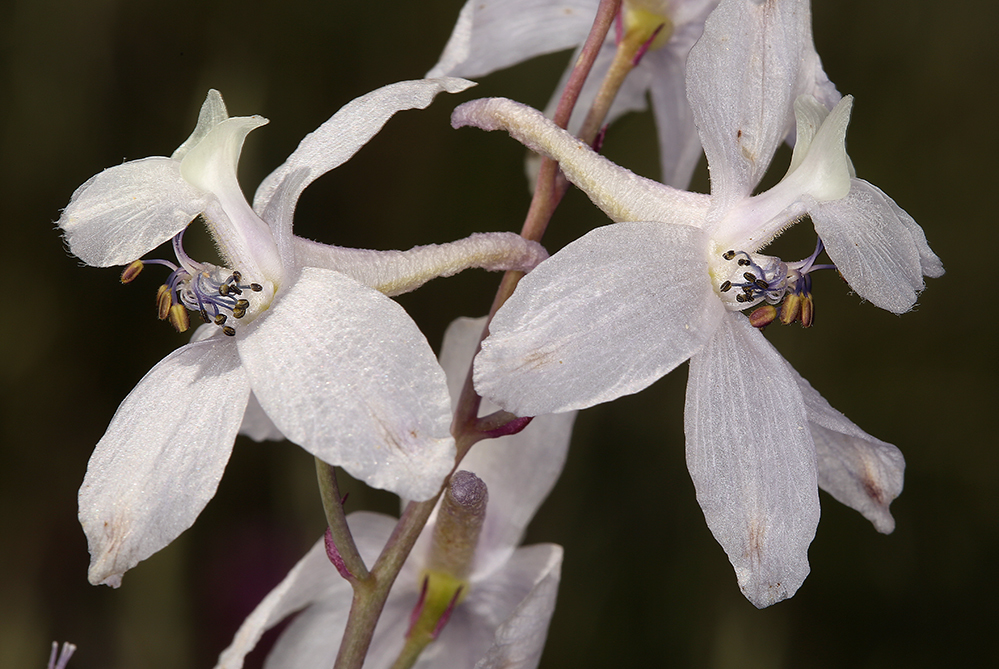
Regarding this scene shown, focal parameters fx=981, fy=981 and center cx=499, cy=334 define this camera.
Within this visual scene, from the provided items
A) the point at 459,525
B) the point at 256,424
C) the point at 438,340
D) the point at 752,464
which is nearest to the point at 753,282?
the point at 752,464

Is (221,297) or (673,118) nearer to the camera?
(221,297)

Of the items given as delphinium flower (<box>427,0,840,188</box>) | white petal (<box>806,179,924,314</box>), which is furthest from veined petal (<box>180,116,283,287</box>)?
white petal (<box>806,179,924,314</box>)

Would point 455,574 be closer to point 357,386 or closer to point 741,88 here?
point 357,386

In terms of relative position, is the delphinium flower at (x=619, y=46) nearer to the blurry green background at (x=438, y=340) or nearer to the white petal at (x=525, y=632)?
the white petal at (x=525, y=632)

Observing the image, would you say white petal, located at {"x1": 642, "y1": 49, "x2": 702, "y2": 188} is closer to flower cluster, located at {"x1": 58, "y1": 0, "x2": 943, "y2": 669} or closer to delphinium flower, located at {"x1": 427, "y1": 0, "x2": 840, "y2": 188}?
delphinium flower, located at {"x1": 427, "y1": 0, "x2": 840, "y2": 188}

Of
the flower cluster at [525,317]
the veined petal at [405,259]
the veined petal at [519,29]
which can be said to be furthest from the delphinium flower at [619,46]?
the veined petal at [405,259]

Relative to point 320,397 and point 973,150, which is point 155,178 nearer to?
point 320,397
